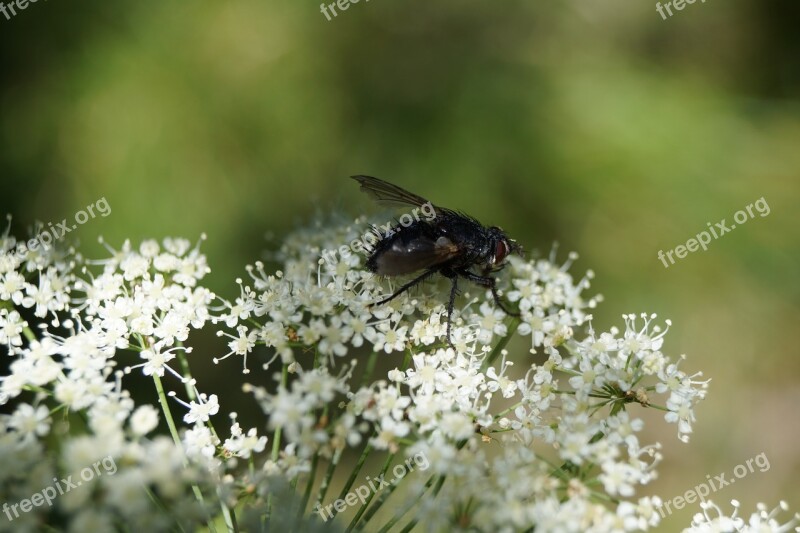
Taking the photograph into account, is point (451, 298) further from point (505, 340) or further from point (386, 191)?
point (386, 191)

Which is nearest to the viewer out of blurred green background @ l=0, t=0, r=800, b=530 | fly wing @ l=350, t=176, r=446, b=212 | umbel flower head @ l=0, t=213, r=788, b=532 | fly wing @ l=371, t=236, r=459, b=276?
umbel flower head @ l=0, t=213, r=788, b=532

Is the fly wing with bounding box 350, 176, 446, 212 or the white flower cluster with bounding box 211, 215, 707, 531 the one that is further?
the fly wing with bounding box 350, 176, 446, 212

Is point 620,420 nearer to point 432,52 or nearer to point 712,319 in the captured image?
point 712,319

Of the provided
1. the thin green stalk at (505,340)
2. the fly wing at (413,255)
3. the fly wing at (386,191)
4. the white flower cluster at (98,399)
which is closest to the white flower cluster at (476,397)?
the thin green stalk at (505,340)

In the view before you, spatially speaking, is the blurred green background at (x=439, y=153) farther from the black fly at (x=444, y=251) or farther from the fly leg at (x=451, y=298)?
the fly leg at (x=451, y=298)

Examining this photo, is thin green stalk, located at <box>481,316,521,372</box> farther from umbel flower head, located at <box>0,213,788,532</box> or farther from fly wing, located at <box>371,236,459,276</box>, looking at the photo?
fly wing, located at <box>371,236,459,276</box>

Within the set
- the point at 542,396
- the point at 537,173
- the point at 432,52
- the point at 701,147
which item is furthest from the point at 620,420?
the point at 432,52

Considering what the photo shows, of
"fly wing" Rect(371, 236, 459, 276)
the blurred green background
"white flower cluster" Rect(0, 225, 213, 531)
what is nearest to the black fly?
"fly wing" Rect(371, 236, 459, 276)

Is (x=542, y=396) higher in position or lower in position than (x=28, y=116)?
lower
